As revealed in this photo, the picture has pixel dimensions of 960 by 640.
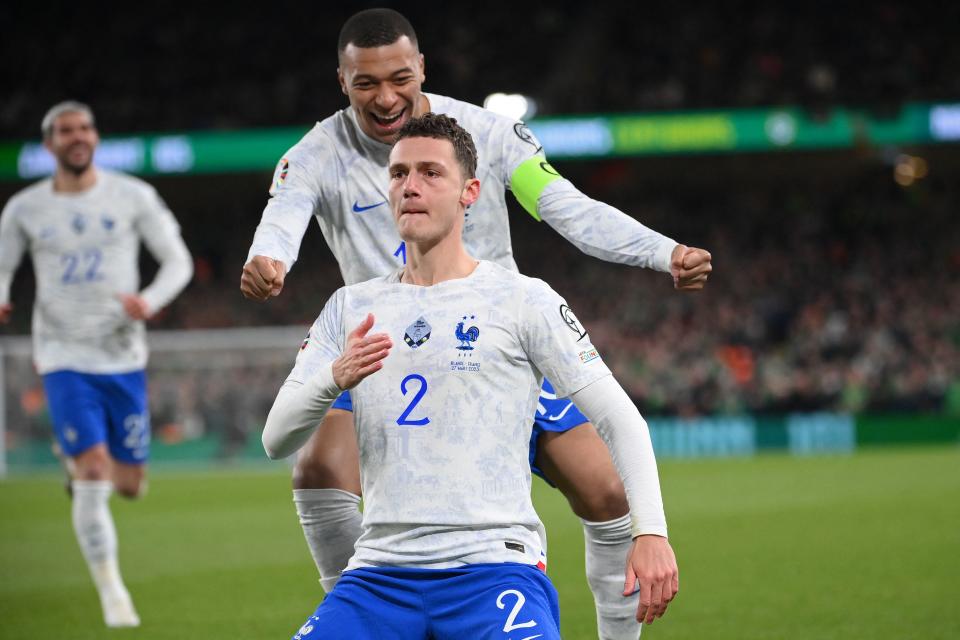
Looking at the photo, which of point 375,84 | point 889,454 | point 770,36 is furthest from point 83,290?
point 770,36

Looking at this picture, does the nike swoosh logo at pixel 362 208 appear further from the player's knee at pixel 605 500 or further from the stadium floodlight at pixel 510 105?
the stadium floodlight at pixel 510 105

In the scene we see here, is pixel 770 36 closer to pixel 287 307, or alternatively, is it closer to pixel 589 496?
pixel 287 307

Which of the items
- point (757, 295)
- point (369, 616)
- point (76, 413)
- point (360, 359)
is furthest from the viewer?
point (757, 295)

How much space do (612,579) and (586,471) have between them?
42cm

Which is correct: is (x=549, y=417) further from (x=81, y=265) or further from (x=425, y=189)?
(x=81, y=265)

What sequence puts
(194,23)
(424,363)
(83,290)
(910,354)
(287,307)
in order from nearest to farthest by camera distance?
(424,363), (83,290), (910,354), (287,307), (194,23)

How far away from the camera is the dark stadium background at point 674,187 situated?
77.0ft

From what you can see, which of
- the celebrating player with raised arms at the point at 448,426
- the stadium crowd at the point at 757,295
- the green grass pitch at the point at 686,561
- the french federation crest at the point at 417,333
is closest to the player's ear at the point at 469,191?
the celebrating player with raised arms at the point at 448,426

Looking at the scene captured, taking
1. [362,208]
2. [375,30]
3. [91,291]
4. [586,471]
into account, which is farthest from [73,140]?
[586,471]

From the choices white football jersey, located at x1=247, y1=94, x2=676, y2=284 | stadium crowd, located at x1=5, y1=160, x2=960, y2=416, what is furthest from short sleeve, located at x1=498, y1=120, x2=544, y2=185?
stadium crowd, located at x1=5, y1=160, x2=960, y2=416

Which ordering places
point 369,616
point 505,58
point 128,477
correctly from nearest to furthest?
point 369,616
point 128,477
point 505,58

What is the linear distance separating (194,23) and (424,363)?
2865cm

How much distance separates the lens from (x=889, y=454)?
21094 millimetres

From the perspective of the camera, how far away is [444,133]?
362cm
